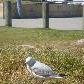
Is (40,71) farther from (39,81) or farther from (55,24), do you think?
(55,24)

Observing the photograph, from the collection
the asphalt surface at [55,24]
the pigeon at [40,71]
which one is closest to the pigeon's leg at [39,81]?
the pigeon at [40,71]

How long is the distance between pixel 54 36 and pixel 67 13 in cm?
1752

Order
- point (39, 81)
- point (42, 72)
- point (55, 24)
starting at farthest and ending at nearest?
point (55, 24) → point (39, 81) → point (42, 72)

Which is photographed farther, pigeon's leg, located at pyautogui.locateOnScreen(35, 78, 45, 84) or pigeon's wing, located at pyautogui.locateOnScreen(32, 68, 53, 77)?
pigeon's leg, located at pyautogui.locateOnScreen(35, 78, 45, 84)

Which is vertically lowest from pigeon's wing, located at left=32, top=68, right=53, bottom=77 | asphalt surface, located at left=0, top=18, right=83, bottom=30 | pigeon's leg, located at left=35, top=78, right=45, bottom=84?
asphalt surface, located at left=0, top=18, right=83, bottom=30

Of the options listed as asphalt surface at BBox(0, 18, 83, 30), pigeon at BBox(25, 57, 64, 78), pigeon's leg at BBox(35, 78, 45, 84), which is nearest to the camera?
pigeon at BBox(25, 57, 64, 78)

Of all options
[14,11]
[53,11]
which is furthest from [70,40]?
[53,11]

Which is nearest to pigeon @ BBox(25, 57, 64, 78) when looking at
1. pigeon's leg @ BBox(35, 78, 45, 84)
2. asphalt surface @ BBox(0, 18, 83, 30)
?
pigeon's leg @ BBox(35, 78, 45, 84)

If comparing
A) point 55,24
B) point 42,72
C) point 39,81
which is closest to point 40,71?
point 42,72

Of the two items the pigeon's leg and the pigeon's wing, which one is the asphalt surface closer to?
the pigeon's leg

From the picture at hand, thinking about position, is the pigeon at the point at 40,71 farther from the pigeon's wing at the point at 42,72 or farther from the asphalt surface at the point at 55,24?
the asphalt surface at the point at 55,24

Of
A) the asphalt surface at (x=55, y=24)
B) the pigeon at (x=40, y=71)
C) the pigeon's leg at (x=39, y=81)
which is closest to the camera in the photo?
the pigeon at (x=40, y=71)

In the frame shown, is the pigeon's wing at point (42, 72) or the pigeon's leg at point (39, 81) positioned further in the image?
the pigeon's leg at point (39, 81)

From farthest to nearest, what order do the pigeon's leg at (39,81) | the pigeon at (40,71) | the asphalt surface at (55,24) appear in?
1. the asphalt surface at (55,24)
2. the pigeon's leg at (39,81)
3. the pigeon at (40,71)
